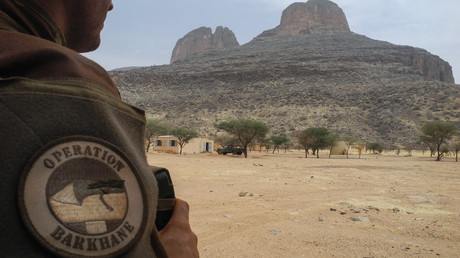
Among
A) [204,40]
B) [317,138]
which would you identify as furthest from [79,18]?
[204,40]

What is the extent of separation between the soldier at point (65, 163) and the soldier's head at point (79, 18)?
0.16 m

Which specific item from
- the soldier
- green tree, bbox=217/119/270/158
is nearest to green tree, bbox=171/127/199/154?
green tree, bbox=217/119/270/158

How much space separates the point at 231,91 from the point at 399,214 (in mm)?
62494

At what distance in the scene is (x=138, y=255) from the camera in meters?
0.56

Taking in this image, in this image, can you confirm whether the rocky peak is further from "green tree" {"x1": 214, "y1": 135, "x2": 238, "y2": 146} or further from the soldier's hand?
the soldier's hand

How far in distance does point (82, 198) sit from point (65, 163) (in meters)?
0.07

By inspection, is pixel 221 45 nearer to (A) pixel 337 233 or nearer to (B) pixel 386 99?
(B) pixel 386 99

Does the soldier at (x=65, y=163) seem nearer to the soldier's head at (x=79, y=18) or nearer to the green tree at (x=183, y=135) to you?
the soldier's head at (x=79, y=18)

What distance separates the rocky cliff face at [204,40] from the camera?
15525 centimetres

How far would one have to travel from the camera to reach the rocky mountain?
48.6m

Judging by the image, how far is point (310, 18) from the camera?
138750 millimetres

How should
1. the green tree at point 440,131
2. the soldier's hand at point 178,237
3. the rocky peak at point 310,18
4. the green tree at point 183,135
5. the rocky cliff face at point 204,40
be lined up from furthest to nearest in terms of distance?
the rocky cliff face at point 204,40 < the rocky peak at point 310,18 < the green tree at point 183,135 < the green tree at point 440,131 < the soldier's hand at point 178,237

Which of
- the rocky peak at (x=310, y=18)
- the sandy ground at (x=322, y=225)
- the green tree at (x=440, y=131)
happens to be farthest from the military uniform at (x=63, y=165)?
the rocky peak at (x=310, y=18)

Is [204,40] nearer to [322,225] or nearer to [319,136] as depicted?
[319,136]
